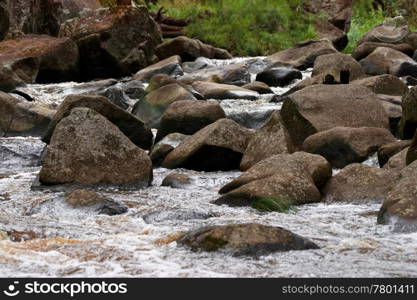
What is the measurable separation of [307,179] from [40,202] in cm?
235

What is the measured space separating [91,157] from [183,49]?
42.3 feet

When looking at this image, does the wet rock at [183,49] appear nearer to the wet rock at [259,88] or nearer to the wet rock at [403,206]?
the wet rock at [259,88]

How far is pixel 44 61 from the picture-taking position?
680 inches

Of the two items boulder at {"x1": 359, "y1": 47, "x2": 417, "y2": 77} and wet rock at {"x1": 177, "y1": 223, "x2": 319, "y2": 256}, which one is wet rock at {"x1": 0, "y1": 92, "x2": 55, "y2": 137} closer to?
wet rock at {"x1": 177, "y1": 223, "x2": 319, "y2": 256}

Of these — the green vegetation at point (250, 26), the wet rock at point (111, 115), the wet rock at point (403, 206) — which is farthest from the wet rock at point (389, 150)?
the green vegetation at point (250, 26)

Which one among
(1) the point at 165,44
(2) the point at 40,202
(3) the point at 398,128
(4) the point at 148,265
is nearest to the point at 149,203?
(2) the point at 40,202

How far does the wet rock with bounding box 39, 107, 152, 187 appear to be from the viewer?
24.2 ft

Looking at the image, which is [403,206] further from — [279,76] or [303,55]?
[303,55]

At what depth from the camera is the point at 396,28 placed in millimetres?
20000

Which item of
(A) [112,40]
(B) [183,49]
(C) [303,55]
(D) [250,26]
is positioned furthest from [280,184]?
(D) [250,26]

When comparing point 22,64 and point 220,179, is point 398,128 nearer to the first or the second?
point 220,179

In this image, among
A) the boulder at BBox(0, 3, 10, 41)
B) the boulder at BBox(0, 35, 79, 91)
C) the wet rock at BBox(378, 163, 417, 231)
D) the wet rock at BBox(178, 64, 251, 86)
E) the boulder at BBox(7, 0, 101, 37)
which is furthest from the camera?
the boulder at BBox(7, 0, 101, 37)

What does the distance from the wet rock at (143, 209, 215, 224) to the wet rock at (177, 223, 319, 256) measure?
0.94m

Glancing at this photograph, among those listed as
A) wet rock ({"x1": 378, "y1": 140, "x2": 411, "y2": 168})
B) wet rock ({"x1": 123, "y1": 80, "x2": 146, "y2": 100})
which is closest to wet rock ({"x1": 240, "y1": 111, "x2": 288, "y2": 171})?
wet rock ({"x1": 378, "y1": 140, "x2": 411, "y2": 168})
